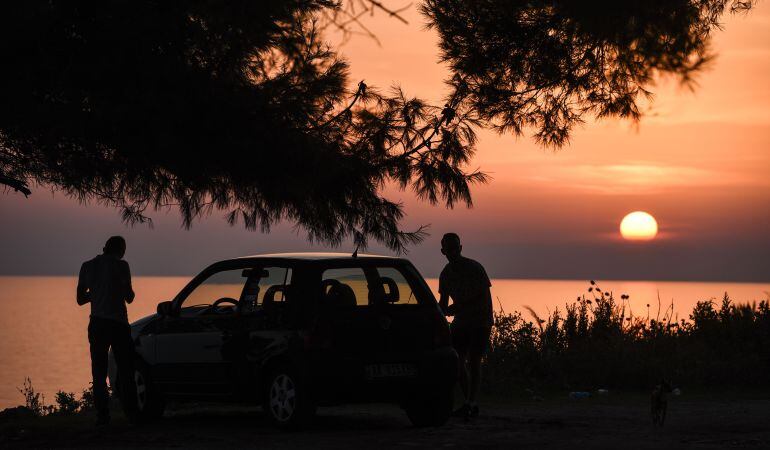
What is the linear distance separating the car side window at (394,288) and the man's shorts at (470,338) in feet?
3.79

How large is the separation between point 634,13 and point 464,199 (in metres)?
3.67

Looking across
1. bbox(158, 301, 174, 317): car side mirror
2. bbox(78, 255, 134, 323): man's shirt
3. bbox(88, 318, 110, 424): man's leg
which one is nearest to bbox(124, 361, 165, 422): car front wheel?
bbox(88, 318, 110, 424): man's leg

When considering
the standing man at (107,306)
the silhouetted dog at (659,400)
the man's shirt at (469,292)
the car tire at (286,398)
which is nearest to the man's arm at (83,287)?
the standing man at (107,306)

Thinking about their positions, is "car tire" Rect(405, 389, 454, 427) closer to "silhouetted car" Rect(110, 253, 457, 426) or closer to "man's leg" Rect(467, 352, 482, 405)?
"silhouetted car" Rect(110, 253, 457, 426)

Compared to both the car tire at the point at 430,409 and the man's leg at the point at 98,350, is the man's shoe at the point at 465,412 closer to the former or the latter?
the car tire at the point at 430,409

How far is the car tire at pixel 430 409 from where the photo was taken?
488 inches

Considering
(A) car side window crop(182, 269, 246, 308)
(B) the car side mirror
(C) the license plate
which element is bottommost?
(C) the license plate

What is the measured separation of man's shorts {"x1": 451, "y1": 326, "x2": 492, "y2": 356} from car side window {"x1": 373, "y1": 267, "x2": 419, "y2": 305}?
3.79 ft

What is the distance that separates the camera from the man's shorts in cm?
1311

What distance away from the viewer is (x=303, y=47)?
12336 millimetres

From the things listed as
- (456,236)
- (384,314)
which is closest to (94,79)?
(384,314)

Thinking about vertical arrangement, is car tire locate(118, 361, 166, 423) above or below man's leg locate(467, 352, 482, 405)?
below

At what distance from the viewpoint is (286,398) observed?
11.7m

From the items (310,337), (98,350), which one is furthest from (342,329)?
(98,350)
